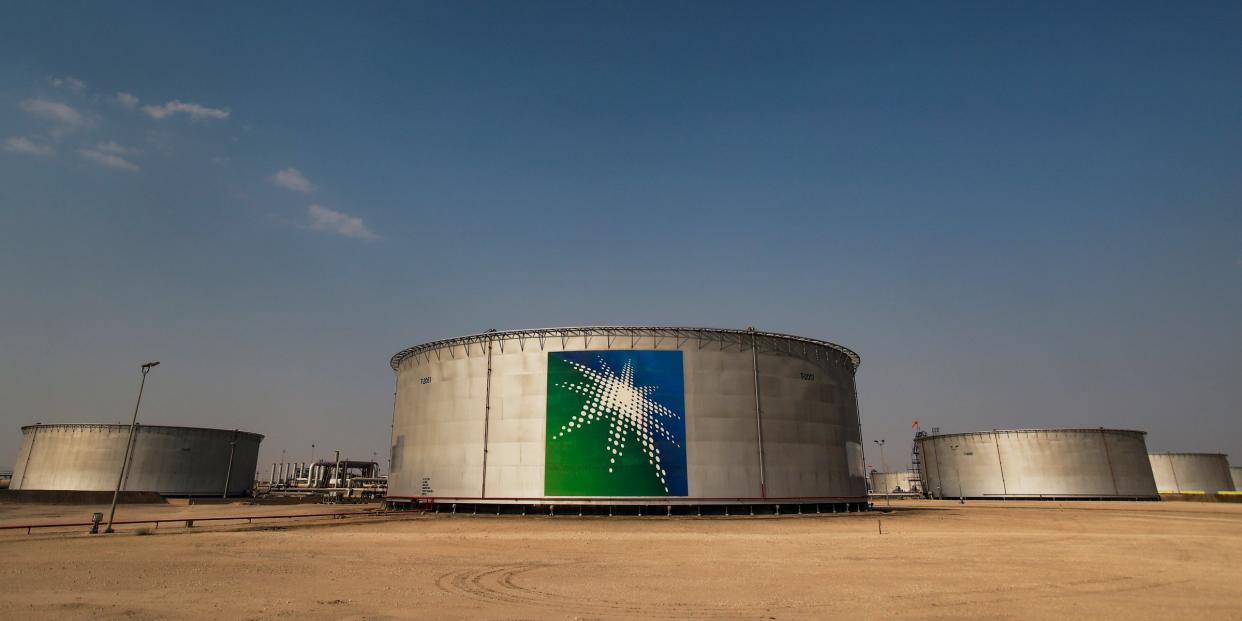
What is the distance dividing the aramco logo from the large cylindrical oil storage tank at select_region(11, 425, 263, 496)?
200 ft

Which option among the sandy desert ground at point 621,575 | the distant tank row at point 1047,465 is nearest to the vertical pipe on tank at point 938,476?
the distant tank row at point 1047,465

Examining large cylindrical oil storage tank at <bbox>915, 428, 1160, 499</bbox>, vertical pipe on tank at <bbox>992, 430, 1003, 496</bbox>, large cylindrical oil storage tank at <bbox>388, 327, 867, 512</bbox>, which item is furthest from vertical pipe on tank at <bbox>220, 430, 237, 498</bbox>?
vertical pipe on tank at <bbox>992, 430, 1003, 496</bbox>

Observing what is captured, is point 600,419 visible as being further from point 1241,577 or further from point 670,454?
point 1241,577

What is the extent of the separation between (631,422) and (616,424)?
1.07 meters

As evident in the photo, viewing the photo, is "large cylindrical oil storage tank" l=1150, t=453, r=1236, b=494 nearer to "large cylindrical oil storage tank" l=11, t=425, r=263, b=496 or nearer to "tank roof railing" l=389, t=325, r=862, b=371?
"tank roof railing" l=389, t=325, r=862, b=371

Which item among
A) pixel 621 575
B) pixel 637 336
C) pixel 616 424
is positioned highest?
pixel 637 336

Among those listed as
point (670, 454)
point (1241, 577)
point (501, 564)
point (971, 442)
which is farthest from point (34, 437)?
A: point (971, 442)

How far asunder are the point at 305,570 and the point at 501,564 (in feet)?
19.0

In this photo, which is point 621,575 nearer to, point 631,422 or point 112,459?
point 631,422

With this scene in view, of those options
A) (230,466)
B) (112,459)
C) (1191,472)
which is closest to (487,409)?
(230,466)

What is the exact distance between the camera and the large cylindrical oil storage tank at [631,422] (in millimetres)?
43219

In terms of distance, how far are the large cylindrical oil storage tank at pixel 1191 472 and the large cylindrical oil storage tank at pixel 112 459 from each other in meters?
145

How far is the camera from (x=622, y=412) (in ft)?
144

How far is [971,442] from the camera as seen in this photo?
3455 inches
